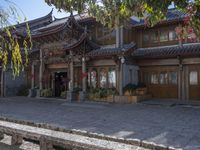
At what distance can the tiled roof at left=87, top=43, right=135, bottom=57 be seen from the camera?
15.9 metres

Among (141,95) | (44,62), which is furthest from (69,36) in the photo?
(141,95)

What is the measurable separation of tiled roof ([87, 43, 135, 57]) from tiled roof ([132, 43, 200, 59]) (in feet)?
2.88

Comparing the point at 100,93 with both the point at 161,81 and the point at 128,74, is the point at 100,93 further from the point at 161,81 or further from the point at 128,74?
the point at 161,81

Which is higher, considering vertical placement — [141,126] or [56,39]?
[56,39]

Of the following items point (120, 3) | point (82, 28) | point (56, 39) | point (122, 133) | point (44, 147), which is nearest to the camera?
point (120, 3)

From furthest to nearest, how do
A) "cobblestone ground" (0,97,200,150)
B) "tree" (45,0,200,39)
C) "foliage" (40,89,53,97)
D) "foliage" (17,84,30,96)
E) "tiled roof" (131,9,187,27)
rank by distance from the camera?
1. "foliage" (17,84,30,96)
2. "foliage" (40,89,53,97)
3. "tiled roof" (131,9,187,27)
4. "cobblestone ground" (0,97,200,150)
5. "tree" (45,0,200,39)

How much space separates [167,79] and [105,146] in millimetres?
13529

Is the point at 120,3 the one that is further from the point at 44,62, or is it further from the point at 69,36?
the point at 44,62

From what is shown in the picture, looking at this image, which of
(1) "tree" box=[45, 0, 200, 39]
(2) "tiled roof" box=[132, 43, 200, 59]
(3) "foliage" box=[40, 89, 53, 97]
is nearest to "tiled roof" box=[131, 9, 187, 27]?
(2) "tiled roof" box=[132, 43, 200, 59]

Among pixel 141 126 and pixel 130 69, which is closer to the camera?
pixel 141 126

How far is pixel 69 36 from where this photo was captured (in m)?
19.1

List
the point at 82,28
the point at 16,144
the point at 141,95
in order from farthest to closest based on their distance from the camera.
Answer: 1. the point at 82,28
2. the point at 141,95
3. the point at 16,144

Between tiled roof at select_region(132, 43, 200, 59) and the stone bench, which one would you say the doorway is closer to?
tiled roof at select_region(132, 43, 200, 59)

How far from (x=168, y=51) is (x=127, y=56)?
101 inches
